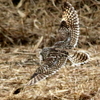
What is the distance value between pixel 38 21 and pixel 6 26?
0.48 metres

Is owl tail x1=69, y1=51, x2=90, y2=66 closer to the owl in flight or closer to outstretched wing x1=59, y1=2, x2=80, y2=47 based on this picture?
the owl in flight

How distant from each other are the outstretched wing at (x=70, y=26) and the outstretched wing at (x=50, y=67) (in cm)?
31

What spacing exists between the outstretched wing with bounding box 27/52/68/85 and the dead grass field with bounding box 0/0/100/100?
183 mm

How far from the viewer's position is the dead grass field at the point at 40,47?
3.52 m

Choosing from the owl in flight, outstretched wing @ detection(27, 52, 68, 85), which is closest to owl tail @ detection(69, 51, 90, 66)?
the owl in flight

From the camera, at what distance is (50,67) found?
11.2 feet

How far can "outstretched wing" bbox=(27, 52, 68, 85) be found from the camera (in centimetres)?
332

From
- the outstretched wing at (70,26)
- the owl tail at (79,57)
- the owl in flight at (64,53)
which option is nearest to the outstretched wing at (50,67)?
the owl in flight at (64,53)

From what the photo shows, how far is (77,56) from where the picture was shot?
3.79 m

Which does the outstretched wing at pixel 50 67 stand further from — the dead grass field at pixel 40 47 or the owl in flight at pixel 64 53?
the dead grass field at pixel 40 47

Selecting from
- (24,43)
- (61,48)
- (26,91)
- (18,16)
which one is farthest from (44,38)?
(26,91)

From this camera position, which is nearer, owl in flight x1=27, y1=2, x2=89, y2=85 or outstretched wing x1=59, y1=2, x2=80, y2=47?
owl in flight x1=27, y1=2, x2=89, y2=85

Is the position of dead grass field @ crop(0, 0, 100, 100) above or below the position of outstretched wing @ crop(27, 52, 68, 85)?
below

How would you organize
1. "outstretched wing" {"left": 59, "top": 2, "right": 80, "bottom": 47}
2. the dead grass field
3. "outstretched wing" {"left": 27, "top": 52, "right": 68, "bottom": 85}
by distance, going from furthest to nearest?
"outstretched wing" {"left": 59, "top": 2, "right": 80, "bottom": 47} < the dead grass field < "outstretched wing" {"left": 27, "top": 52, "right": 68, "bottom": 85}
